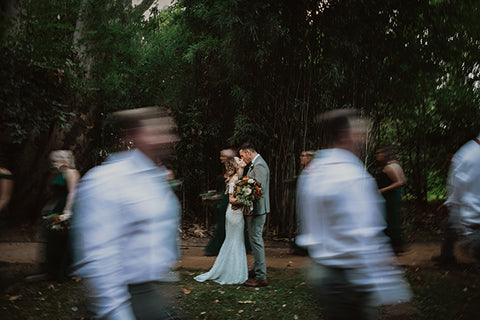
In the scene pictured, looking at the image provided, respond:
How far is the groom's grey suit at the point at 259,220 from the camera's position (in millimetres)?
5215

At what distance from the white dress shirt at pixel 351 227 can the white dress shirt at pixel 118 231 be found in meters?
0.83

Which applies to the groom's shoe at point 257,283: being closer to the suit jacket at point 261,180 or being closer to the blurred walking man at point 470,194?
the suit jacket at point 261,180

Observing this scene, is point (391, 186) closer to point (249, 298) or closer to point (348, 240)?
point (249, 298)

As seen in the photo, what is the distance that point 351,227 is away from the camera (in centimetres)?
205

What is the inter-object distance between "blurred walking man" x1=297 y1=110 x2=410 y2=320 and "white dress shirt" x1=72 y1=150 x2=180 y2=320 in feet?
2.69

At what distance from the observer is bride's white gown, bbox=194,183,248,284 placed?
5676 millimetres

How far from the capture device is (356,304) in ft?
6.57

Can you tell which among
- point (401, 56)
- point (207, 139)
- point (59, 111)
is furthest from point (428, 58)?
point (59, 111)

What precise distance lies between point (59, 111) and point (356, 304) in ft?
27.6

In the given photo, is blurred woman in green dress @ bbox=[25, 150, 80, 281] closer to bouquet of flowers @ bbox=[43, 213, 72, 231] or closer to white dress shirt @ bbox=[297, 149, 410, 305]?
bouquet of flowers @ bbox=[43, 213, 72, 231]

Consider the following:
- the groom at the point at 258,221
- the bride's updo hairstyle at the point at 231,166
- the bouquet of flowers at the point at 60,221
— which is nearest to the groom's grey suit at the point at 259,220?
the groom at the point at 258,221

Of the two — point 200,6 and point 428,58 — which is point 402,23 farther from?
point 200,6

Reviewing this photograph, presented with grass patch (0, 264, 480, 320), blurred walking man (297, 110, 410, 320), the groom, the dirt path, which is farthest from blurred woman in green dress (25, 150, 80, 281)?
blurred walking man (297, 110, 410, 320)

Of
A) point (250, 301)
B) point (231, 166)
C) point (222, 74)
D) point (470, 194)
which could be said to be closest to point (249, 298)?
point (250, 301)
